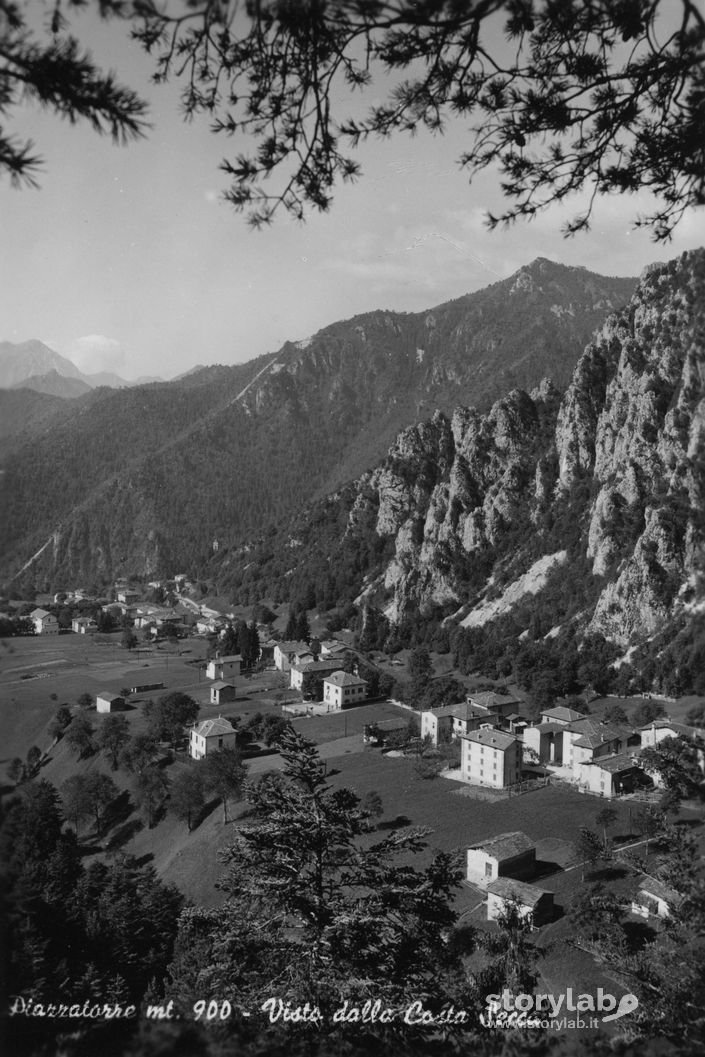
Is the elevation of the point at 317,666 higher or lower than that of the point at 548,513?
lower

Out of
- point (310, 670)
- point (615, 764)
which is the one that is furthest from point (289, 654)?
point (615, 764)

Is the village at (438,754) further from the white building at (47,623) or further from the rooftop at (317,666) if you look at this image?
the white building at (47,623)

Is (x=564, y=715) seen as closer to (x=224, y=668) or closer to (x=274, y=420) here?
(x=224, y=668)

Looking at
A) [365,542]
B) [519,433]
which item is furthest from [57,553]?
[519,433]

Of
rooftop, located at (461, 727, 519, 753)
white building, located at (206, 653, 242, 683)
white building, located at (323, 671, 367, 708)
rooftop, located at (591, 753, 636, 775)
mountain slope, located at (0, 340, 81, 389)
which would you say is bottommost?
white building, located at (206, 653, 242, 683)

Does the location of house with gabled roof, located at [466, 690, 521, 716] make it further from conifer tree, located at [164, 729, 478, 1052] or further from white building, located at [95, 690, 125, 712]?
conifer tree, located at [164, 729, 478, 1052]

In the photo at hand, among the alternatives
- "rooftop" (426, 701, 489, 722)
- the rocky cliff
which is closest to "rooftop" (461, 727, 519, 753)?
"rooftop" (426, 701, 489, 722)
